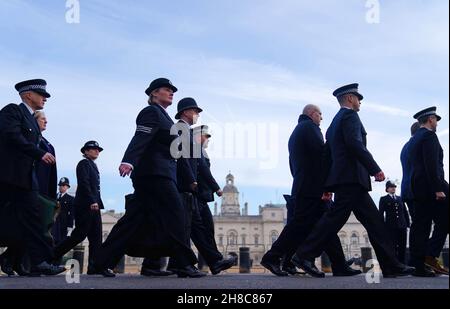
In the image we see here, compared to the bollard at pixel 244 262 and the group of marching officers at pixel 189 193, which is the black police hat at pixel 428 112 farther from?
the bollard at pixel 244 262

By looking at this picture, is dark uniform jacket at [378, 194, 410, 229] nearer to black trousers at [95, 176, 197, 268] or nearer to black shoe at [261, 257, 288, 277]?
black shoe at [261, 257, 288, 277]

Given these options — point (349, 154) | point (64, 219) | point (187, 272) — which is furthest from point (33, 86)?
point (64, 219)

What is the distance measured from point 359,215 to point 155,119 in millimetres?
2735


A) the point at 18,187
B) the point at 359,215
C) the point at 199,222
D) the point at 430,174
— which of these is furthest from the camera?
the point at 199,222

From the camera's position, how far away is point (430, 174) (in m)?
7.12

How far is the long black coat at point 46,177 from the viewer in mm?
7016

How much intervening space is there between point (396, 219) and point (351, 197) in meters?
6.21

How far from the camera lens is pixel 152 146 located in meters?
6.12

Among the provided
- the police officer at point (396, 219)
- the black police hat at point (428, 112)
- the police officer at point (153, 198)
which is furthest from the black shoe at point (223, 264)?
the police officer at point (396, 219)

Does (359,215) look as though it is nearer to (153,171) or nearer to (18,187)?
(153,171)

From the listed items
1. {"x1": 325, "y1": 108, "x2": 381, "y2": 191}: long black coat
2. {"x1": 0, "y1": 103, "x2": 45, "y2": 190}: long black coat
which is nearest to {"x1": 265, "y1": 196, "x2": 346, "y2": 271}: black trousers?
{"x1": 325, "y1": 108, "x2": 381, "y2": 191}: long black coat
